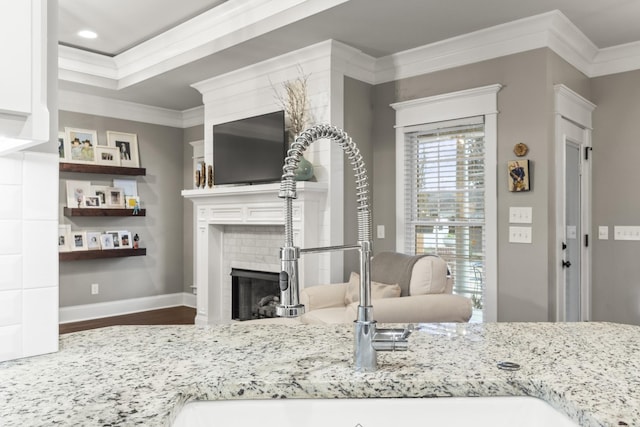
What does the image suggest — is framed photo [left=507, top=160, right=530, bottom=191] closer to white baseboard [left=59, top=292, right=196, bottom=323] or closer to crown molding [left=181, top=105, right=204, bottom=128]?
crown molding [left=181, top=105, right=204, bottom=128]

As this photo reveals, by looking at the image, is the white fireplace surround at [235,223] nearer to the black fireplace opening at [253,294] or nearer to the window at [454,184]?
the black fireplace opening at [253,294]

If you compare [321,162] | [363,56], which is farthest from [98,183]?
[363,56]

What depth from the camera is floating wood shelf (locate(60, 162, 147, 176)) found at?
547 cm

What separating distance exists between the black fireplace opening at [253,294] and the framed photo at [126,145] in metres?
2.10

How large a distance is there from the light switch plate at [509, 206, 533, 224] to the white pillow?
73cm

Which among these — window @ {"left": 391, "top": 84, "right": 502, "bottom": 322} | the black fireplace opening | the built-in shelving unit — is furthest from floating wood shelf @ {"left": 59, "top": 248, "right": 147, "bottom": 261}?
window @ {"left": 391, "top": 84, "right": 502, "bottom": 322}

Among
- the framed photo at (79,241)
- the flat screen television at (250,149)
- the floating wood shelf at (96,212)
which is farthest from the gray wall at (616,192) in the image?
the framed photo at (79,241)

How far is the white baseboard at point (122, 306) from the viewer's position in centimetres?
557

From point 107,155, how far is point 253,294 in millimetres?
2546

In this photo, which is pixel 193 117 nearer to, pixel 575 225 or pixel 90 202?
pixel 90 202

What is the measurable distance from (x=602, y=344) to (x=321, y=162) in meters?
3.11

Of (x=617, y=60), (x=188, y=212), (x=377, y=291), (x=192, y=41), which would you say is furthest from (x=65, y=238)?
(x=617, y=60)

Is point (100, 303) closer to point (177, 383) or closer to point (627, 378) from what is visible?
point (177, 383)

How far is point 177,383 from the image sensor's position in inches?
38.8
